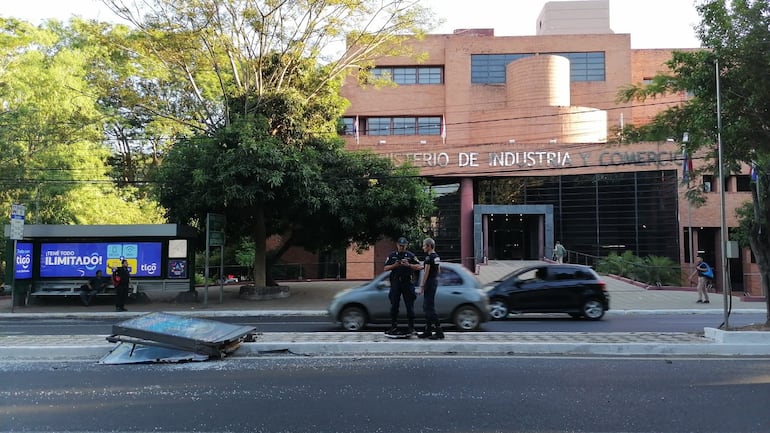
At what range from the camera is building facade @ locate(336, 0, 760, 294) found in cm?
3419

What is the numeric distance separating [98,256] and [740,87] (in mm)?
20050

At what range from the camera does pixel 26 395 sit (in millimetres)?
6227

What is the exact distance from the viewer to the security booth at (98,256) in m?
19.9

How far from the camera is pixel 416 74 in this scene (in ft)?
142

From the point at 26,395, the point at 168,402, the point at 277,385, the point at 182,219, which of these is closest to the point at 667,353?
the point at 277,385

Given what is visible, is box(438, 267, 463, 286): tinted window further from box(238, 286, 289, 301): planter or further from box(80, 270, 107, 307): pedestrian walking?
box(80, 270, 107, 307): pedestrian walking

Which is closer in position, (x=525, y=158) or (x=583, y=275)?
(x=583, y=275)

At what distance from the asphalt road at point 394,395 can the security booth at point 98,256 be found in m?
12.7

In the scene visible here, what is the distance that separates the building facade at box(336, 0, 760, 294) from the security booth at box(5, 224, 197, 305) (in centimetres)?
1220

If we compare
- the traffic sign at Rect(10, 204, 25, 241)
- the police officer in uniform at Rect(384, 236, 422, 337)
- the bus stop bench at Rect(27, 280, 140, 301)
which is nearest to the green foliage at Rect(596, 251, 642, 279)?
the police officer in uniform at Rect(384, 236, 422, 337)

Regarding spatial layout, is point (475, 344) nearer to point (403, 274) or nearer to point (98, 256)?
point (403, 274)

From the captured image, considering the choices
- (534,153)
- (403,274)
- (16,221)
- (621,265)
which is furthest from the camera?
(534,153)

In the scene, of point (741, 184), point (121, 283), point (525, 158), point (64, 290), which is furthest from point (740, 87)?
point (741, 184)

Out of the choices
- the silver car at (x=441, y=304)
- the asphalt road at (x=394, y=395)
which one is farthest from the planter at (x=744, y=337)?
the silver car at (x=441, y=304)
